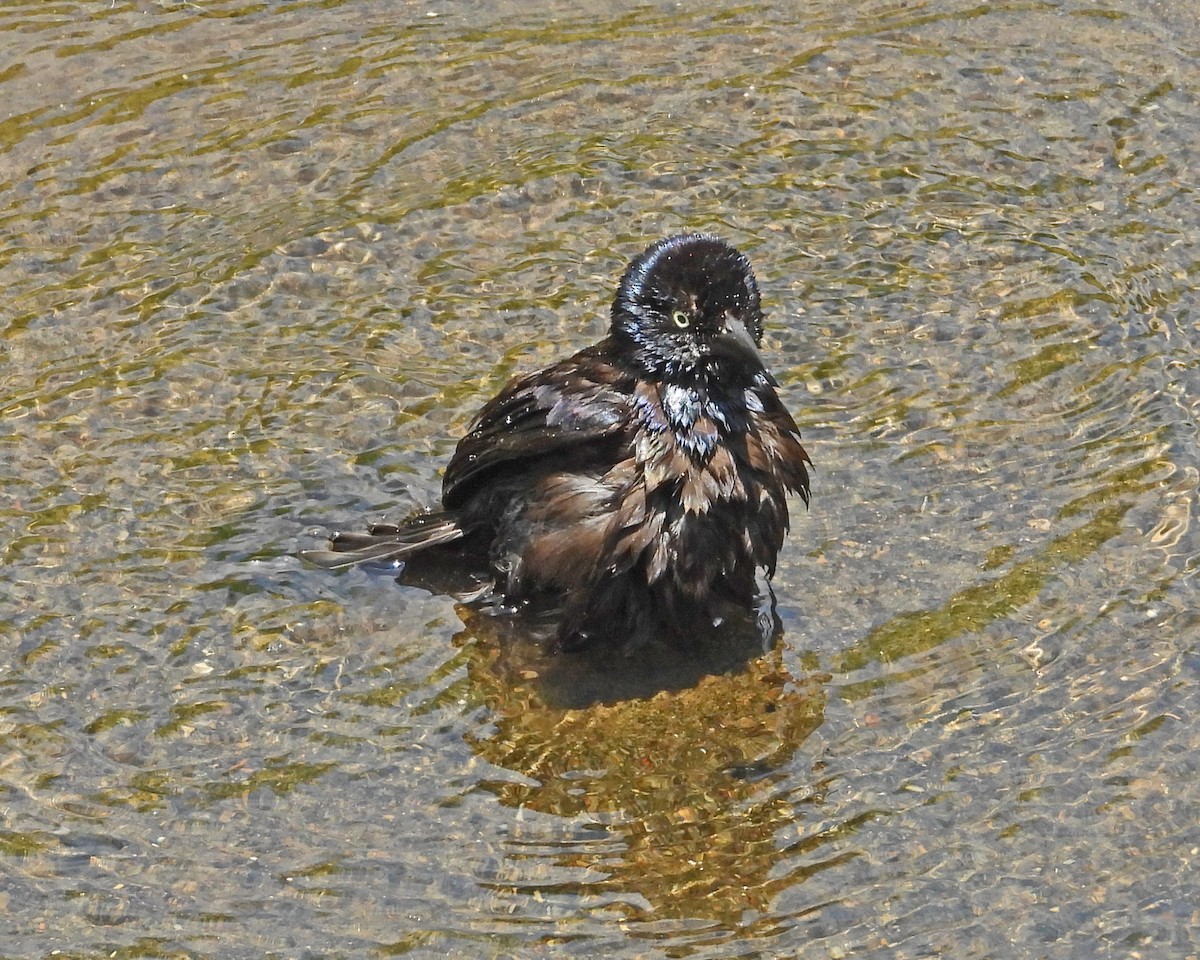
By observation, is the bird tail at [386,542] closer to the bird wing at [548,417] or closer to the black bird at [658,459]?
the bird wing at [548,417]

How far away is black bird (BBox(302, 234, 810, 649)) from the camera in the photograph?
5812mm

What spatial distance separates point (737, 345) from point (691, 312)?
0.20 meters

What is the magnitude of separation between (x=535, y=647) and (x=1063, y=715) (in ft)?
5.76

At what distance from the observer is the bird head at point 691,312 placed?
5.91m

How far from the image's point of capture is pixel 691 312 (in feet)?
19.4

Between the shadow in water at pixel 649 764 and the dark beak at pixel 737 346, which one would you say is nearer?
the shadow in water at pixel 649 764

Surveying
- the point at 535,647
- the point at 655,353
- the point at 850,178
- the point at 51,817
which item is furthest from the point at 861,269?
the point at 51,817

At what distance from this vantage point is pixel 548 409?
597 centimetres

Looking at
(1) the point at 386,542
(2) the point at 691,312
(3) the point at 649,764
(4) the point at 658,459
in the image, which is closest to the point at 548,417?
(4) the point at 658,459

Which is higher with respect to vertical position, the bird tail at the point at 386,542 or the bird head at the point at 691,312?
the bird head at the point at 691,312

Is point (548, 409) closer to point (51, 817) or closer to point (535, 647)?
point (535, 647)

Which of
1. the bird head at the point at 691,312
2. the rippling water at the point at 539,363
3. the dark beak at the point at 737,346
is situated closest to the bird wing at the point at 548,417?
the bird head at the point at 691,312

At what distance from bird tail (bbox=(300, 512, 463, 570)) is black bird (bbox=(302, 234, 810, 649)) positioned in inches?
13.6

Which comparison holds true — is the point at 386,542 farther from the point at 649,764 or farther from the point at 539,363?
the point at 649,764
